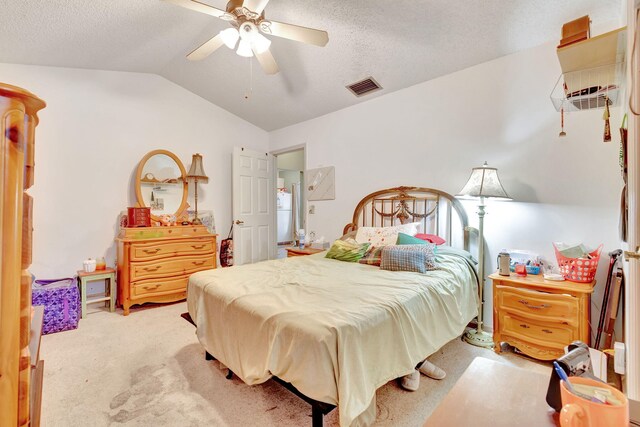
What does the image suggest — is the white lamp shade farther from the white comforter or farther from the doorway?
the doorway

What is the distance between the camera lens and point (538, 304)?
2115 millimetres

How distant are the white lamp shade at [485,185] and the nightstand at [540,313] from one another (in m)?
0.68

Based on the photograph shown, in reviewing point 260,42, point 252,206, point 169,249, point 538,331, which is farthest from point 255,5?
point 252,206

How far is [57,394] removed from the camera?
6.08 feet

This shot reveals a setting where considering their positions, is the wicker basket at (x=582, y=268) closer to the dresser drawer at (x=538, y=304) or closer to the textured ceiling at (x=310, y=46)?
the dresser drawer at (x=538, y=304)

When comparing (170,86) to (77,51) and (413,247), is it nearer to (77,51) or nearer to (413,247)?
(77,51)

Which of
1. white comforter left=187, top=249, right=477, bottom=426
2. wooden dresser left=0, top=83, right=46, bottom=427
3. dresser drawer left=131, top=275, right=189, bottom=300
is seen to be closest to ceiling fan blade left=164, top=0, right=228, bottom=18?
wooden dresser left=0, top=83, right=46, bottom=427

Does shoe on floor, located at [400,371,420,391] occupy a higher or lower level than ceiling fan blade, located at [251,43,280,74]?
lower

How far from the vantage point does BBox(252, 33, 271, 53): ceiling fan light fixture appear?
2.21 metres

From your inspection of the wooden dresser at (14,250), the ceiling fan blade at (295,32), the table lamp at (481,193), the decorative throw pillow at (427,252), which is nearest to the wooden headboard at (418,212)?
the table lamp at (481,193)

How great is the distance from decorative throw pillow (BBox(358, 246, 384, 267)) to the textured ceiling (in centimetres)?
191

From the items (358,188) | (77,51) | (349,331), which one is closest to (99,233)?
(77,51)

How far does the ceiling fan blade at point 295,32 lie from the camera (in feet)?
6.93

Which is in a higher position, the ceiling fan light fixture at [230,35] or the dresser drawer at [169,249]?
the ceiling fan light fixture at [230,35]
